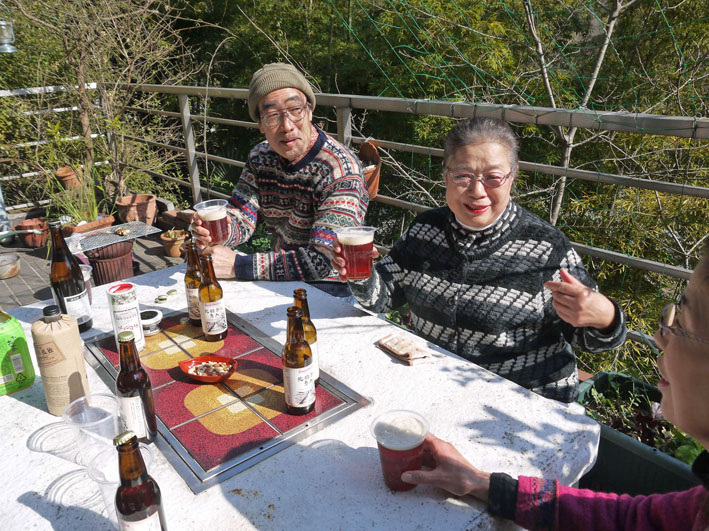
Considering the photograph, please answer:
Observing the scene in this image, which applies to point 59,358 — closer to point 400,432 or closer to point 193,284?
point 193,284

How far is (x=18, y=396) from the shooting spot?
5.17 feet

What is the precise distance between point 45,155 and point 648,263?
5887mm

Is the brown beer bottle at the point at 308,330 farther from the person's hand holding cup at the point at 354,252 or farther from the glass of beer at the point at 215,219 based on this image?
the glass of beer at the point at 215,219

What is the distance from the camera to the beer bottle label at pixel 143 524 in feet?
3.24

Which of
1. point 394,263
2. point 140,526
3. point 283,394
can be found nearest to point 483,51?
point 394,263

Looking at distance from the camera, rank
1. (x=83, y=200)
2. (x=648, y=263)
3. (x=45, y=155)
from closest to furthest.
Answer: (x=648, y=263) → (x=83, y=200) → (x=45, y=155)

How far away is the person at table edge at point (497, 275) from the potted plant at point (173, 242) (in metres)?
3.39

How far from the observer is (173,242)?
498cm

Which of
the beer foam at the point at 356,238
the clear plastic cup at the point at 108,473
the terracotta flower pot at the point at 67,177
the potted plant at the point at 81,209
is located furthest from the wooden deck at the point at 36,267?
the clear plastic cup at the point at 108,473

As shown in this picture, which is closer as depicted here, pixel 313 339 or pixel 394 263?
pixel 313 339

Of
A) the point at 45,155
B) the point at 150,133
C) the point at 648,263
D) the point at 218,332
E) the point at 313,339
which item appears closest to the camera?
the point at 313,339

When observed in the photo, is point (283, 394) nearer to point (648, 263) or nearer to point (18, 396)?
point (18, 396)

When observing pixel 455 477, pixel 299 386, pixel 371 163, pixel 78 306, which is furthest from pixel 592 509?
pixel 371 163

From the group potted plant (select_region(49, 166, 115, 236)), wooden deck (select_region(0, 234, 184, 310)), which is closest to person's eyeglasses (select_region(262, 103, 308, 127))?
wooden deck (select_region(0, 234, 184, 310))
